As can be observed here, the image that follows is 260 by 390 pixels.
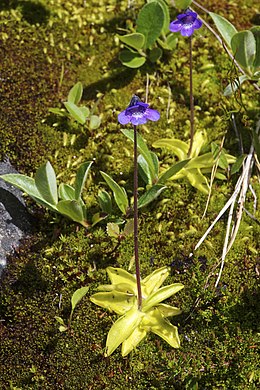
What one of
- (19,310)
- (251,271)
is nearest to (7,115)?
(19,310)

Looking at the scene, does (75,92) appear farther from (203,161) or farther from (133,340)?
(133,340)

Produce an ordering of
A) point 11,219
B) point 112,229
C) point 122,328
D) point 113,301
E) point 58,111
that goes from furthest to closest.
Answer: point 58,111
point 11,219
point 112,229
point 113,301
point 122,328

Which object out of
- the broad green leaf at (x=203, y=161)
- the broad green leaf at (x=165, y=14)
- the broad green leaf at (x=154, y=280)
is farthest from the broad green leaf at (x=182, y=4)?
the broad green leaf at (x=154, y=280)

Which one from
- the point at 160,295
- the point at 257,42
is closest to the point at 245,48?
the point at 257,42

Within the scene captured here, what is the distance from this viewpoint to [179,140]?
3299 millimetres

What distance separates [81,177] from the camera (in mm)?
3023

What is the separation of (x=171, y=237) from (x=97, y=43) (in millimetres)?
1423

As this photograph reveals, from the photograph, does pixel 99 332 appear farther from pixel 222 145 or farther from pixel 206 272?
pixel 222 145

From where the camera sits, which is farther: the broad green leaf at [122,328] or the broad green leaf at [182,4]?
the broad green leaf at [182,4]

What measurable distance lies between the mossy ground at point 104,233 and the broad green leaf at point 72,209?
0.32 ft

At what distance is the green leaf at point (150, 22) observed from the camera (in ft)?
11.3

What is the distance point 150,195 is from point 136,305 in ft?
1.82

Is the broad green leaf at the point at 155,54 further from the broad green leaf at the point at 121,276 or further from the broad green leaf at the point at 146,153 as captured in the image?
the broad green leaf at the point at 121,276

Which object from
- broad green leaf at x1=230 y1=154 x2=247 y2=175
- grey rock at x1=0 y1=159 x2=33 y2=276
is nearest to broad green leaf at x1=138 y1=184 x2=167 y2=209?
broad green leaf at x1=230 y1=154 x2=247 y2=175
